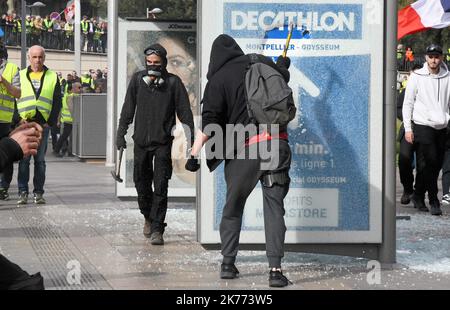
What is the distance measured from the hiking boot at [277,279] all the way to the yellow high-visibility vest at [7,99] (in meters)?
5.62

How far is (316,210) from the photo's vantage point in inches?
368

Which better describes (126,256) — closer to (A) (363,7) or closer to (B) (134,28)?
(A) (363,7)

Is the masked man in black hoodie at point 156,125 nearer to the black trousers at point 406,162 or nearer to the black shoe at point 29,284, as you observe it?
the black trousers at point 406,162

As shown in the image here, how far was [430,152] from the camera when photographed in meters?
13.7

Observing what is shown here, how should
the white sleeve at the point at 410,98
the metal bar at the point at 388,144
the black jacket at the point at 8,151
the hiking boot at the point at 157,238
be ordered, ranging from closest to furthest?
the black jacket at the point at 8,151 < the metal bar at the point at 388,144 < the hiking boot at the point at 157,238 < the white sleeve at the point at 410,98

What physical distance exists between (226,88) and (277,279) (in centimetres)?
144

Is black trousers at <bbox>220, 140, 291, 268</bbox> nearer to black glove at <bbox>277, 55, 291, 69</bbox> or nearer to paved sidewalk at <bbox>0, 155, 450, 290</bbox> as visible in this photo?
paved sidewalk at <bbox>0, 155, 450, 290</bbox>

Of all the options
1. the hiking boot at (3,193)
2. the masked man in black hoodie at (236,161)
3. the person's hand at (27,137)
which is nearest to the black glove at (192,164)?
the masked man in black hoodie at (236,161)

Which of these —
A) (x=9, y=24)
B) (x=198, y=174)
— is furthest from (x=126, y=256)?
(x=9, y=24)

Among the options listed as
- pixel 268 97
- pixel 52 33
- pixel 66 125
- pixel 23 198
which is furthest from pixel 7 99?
pixel 52 33

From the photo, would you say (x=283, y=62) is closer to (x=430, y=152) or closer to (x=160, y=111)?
(x=160, y=111)

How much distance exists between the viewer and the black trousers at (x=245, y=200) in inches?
333

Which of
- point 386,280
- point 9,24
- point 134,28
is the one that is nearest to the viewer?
point 386,280
